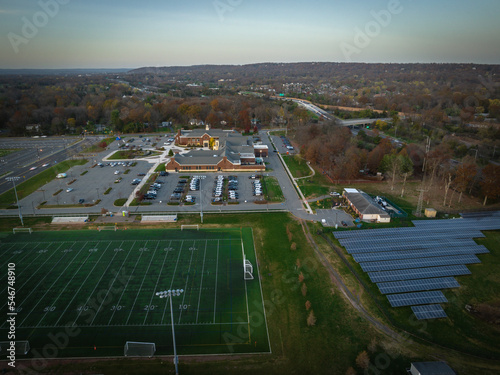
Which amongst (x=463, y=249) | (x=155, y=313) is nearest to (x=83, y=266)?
(x=155, y=313)

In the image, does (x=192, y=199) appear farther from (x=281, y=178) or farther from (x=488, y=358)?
(x=488, y=358)

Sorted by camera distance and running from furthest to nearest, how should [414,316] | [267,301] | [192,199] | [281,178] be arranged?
1. [281,178]
2. [192,199]
3. [267,301]
4. [414,316]

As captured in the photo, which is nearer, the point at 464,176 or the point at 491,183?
the point at 491,183

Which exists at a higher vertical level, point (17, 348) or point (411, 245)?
point (411, 245)

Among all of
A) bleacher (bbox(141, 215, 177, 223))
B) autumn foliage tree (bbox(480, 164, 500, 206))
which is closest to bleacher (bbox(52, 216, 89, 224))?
bleacher (bbox(141, 215, 177, 223))

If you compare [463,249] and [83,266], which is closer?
[83,266]

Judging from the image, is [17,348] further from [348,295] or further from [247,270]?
[348,295]

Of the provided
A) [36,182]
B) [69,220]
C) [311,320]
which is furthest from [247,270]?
[36,182]
